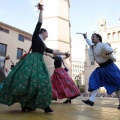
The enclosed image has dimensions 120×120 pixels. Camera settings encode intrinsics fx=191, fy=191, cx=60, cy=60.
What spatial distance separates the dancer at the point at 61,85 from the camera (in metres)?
4.50

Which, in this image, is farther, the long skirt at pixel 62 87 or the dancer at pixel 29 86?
the long skirt at pixel 62 87

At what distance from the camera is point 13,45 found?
2269cm

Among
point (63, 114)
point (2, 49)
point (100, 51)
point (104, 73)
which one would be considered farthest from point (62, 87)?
point (2, 49)

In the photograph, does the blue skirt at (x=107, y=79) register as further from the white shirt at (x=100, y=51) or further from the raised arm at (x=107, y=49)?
the raised arm at (x=107, y=49)

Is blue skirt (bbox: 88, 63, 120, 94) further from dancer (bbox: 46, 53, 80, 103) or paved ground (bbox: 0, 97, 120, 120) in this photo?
dancer (bbox: 46, 53, 80, 103)

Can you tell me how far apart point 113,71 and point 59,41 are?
994cm

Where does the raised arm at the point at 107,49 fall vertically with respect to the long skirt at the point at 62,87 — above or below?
above

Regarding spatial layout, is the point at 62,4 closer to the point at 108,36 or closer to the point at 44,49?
the point at 44,49

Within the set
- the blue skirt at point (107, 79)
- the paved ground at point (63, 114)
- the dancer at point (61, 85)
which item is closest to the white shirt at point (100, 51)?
the blue skirt at point (107, 79)

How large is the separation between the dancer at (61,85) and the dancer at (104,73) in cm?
110

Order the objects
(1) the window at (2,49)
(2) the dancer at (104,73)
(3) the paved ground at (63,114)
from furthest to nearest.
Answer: (1) the window at (2,49) < (2) the dancer at (104,73) < (3) the paved ground at (63,114)

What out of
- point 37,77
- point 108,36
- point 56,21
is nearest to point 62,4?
point 56,21

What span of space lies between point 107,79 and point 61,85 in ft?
4.54

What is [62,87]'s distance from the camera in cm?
453
